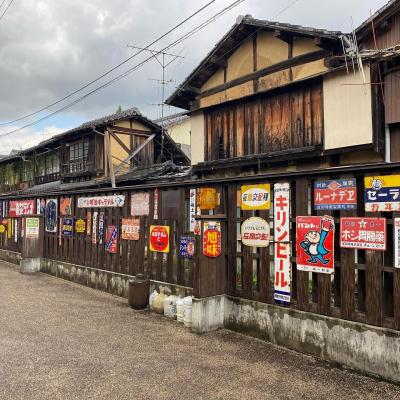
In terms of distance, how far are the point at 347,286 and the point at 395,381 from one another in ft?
4.47

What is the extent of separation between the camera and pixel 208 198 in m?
7.93

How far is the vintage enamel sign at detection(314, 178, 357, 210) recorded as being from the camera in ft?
19.1

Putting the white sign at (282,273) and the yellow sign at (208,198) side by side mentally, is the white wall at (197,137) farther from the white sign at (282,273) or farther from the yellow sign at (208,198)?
the white sign at (282,273)

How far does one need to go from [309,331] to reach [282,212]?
2.00 metres

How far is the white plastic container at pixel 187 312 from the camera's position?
25.5 ft

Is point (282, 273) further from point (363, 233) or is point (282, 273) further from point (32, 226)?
point (32, 226)

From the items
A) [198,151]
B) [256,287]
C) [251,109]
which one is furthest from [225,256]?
[198,151]

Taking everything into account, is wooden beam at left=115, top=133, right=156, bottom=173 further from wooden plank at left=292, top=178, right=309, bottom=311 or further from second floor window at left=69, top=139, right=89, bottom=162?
wooden plank at left=292, top=178, right=309, bottom=311

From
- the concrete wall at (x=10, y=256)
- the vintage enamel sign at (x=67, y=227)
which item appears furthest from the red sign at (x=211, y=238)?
the concrete wall at (x=10, y=256)

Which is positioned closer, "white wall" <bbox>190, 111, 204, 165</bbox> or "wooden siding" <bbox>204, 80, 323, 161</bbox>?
"wooden siding" <bbox>204, 80, 323, 161</bbox>

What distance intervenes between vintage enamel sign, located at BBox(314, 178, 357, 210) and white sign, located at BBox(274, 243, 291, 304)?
98 centimetres

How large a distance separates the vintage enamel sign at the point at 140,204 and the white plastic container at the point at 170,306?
2.43 meters

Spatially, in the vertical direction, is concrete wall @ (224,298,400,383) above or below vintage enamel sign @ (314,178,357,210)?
below

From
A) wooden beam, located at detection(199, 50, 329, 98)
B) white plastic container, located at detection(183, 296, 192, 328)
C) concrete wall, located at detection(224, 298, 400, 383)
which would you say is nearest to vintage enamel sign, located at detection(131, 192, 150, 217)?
white plastic container, located at detection(183, 296, 192, 328)
